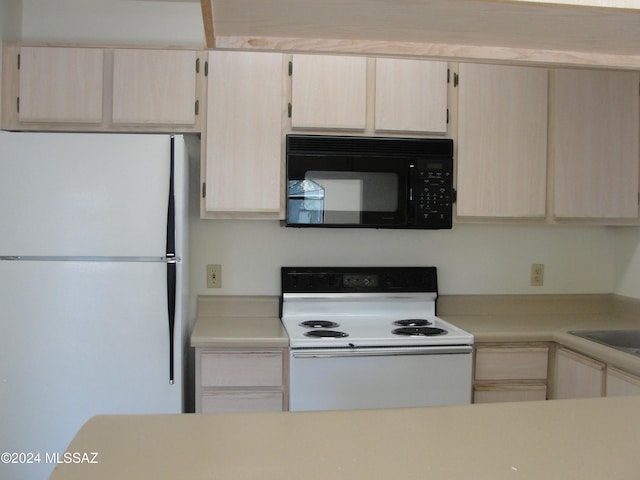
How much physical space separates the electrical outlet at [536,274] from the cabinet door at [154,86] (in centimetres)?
200

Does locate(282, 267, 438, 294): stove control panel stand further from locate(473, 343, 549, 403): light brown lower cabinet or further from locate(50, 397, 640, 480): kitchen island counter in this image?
locate(50, 397, 640, 480): kitchen island counter

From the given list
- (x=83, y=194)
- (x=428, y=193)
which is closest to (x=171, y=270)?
(x=83, y=194)

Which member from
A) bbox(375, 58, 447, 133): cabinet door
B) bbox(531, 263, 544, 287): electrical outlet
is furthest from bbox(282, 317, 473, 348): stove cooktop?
bbox(375, 58, 447, 133): cabinet door

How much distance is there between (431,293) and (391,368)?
0.67 m

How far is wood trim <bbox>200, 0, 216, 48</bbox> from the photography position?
2.36 ft

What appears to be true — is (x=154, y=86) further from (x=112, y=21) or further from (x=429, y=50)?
(x=429, y=50)

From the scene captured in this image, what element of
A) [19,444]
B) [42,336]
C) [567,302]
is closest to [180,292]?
[42,336]

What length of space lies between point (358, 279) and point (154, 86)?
1373 mm

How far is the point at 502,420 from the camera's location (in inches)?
40.4

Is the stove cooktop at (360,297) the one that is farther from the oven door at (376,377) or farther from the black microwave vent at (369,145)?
the black microwave vent at (369,145)

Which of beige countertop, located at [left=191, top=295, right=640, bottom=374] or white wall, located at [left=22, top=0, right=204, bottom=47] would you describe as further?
white wall, located at [left=22, top=0, right=204, bottom=47]

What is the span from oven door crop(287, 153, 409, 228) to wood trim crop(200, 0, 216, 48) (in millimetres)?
1401

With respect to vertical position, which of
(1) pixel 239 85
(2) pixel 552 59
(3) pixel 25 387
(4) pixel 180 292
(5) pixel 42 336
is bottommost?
(3) pixel 25 387

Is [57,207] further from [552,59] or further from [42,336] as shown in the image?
[552,59]
